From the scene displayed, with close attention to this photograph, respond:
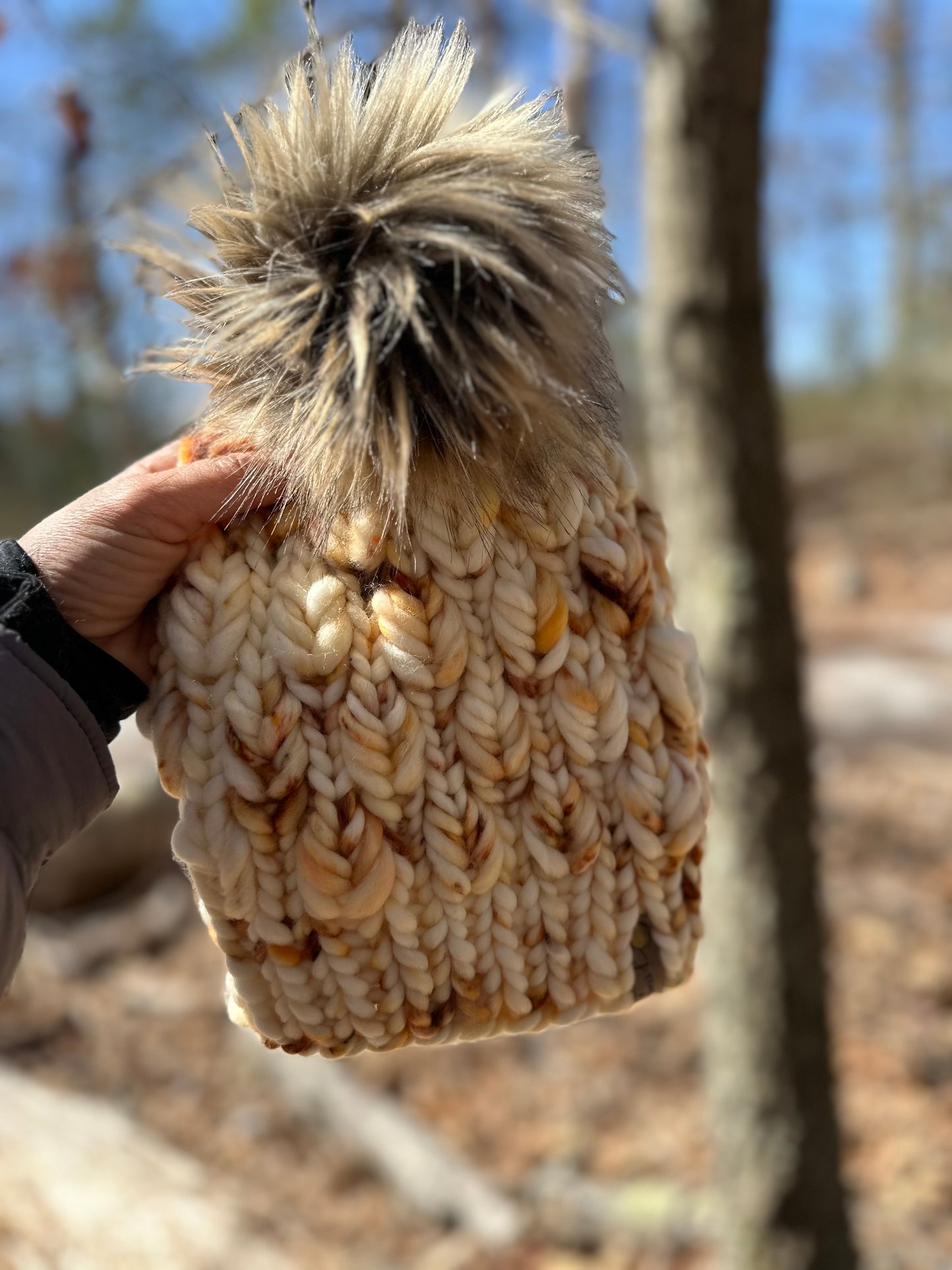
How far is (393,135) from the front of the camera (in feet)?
2.25

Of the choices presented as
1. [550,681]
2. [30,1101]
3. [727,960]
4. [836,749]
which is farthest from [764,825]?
[836,749]

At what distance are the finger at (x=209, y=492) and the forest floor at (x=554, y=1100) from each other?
59.1 inches

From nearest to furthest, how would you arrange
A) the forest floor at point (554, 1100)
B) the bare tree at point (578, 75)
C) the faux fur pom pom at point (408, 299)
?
the faux fur pom pom at point (408, 299)
the forest floor at point (554, 1100)
the bare tree at point (578, 75)

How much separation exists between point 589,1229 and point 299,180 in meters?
2.34

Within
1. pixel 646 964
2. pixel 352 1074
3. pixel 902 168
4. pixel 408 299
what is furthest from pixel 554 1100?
pixel 902 168

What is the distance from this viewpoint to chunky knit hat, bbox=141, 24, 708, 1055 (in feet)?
2.14

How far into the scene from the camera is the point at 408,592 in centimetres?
69

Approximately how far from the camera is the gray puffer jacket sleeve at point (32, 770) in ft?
2.19

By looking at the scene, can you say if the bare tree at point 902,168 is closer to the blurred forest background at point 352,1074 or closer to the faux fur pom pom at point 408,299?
the blurred forest background at point 352,1074

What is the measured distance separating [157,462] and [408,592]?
0.25 meters

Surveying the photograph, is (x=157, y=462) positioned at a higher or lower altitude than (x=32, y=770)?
higher

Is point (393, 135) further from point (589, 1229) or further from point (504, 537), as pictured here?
point (589, 1229)

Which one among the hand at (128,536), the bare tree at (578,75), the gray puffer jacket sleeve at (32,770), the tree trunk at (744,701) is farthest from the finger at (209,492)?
the bare tree at (578,75)

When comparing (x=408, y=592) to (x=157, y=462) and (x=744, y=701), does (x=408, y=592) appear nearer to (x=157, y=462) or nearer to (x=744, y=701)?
(x=157, y=462)
